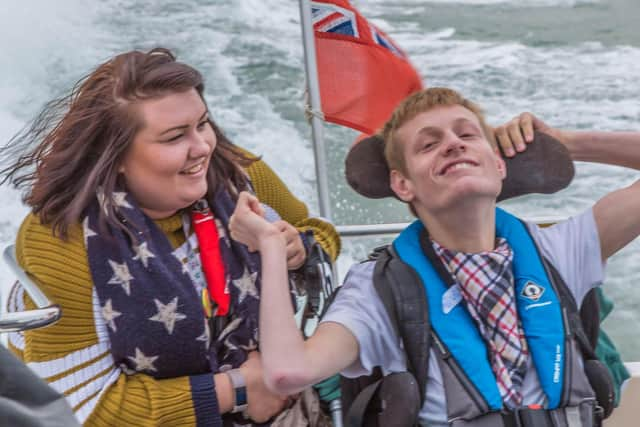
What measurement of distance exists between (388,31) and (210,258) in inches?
313

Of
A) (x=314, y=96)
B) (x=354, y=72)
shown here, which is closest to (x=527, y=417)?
(x=314, y=96)

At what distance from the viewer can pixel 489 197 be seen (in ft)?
5.26

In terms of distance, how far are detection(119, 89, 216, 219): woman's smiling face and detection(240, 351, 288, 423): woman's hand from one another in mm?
331

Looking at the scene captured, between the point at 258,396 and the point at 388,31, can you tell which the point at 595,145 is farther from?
the point at 388,31

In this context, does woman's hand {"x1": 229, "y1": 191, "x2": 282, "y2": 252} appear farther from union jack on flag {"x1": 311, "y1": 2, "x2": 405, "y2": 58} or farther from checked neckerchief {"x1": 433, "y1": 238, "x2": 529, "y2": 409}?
union jack on flag {"x1": 311, "y1": 2, "x2": 405, "y2": 58}

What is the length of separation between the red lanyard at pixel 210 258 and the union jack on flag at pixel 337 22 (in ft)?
2.62

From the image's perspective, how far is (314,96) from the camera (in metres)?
2.18

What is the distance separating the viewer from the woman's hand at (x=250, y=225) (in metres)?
1.54

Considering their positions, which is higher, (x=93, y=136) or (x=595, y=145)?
(x=93, y=136)

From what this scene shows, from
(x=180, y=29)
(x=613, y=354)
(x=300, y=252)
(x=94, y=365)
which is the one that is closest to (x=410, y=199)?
(x=300, y=252)

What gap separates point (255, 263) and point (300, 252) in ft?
0.29

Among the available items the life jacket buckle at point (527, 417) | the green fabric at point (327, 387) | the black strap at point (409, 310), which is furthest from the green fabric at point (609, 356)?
the green fabric at point (327, 387)

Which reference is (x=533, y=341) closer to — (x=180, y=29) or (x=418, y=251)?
(x=418, y=251)

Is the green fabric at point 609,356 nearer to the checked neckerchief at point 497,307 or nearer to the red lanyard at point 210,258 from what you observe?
the checked neckerchief at point 497,307
